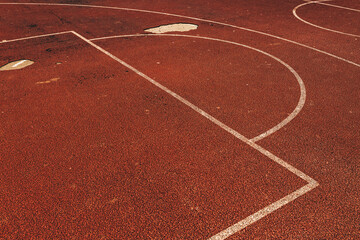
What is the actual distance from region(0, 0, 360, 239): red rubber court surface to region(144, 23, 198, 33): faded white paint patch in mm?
520

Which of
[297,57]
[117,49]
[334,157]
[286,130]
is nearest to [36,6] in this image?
[117,49]

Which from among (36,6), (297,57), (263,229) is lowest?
(263,229)

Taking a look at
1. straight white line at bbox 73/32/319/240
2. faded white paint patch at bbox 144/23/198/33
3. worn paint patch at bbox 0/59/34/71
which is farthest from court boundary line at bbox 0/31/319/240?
faded white paint patch at bbox 144/23/198/33

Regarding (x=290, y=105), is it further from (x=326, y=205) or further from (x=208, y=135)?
(x=326, y=205)

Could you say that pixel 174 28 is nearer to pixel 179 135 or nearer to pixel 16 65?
pixel 16 65

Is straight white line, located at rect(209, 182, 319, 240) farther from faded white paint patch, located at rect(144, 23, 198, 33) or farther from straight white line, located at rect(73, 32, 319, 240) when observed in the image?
faded white paint patch, located at rect(144, 23, 198, 33)

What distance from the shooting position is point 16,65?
266 inches

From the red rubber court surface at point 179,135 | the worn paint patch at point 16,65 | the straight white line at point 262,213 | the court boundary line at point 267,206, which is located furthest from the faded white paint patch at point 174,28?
the straight white line at point 262,213

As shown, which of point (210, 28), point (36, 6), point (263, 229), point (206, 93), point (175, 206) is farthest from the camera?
point (36, 6)

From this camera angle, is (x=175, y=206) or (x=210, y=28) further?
(x=210, y=28)

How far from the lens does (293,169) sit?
4027 mm

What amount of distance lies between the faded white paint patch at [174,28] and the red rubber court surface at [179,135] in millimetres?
520

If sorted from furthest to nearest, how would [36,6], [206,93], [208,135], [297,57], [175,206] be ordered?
[36,6] → [297,57] → [206,93] → [208,135] → [175,206]

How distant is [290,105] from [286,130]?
84 cm
